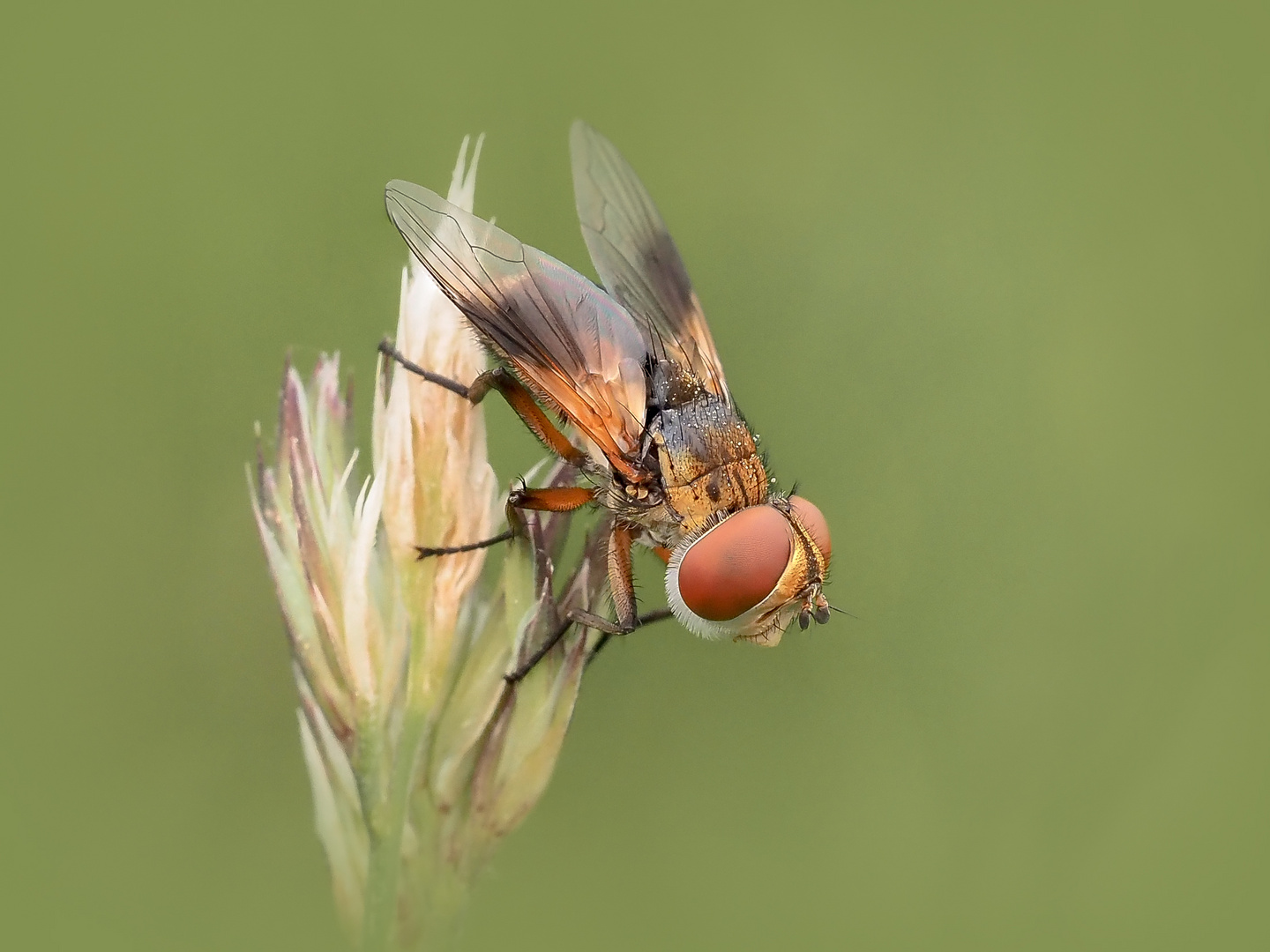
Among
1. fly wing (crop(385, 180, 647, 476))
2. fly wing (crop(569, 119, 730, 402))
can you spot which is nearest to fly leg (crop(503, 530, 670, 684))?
fly wing (crop(385, 180, 647, 476))

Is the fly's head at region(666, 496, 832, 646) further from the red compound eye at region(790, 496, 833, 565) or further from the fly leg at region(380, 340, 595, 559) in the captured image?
the fly leg at region(380, 340, 595, 559)

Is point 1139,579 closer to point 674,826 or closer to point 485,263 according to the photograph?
point 674,826

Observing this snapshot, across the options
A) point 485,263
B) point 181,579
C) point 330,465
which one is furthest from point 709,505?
point 181,579

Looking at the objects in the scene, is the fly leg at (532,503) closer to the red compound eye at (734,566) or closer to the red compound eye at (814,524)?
the red compound eye at (734,566)

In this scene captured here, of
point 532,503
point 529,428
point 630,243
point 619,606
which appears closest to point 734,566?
point 619,606

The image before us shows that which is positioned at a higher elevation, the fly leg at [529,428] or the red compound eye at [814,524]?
the fly leg at [529,428]

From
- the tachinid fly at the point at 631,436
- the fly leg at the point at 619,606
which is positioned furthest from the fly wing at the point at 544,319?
the fly leg at the point at 619,606

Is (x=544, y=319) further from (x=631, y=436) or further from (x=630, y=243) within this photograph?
(x=630, y=243)
